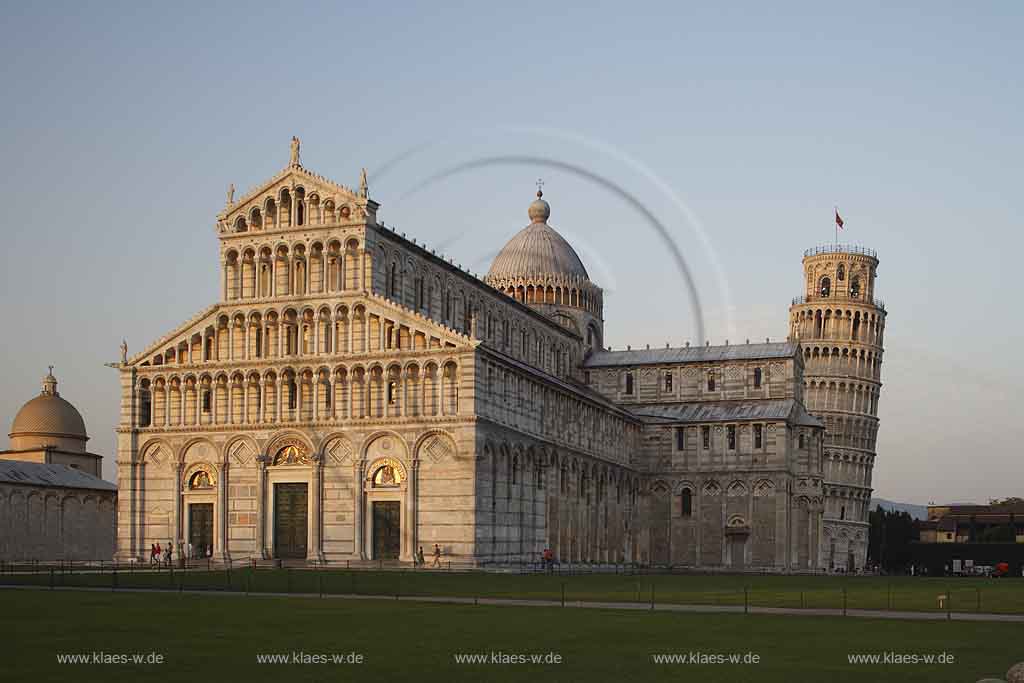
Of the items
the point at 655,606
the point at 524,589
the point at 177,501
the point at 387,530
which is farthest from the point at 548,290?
the point at 655,606

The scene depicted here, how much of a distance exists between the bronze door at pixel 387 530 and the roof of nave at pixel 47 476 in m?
37.7

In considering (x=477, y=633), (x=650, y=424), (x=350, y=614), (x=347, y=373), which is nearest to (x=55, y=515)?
(x=347, y=373)

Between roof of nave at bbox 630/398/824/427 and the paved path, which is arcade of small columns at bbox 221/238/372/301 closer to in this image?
the paved path

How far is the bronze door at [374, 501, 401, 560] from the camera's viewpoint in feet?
261

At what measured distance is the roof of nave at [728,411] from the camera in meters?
110

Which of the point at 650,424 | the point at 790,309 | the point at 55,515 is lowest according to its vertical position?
the point at 55,515

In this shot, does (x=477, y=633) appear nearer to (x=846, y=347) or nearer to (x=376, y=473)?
(x=376, y=473)

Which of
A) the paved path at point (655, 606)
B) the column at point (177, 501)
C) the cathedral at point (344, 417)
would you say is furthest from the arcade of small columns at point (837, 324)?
the paved path at point (655, 606)

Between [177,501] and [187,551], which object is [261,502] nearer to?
[187,551]

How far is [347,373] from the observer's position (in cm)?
8100

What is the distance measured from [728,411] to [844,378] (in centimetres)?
3885

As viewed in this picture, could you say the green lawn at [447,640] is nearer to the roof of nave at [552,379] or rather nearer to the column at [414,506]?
the column at [414,506]

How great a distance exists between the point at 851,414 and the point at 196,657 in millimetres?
127752

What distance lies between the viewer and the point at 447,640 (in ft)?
104
